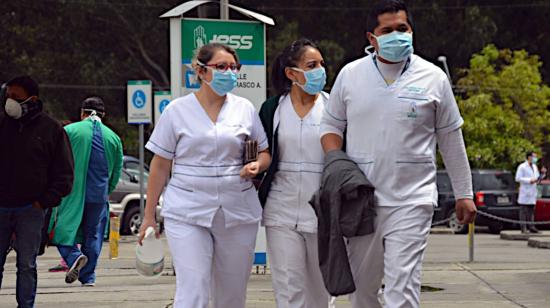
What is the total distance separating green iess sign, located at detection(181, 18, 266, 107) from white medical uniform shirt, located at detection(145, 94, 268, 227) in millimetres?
6031

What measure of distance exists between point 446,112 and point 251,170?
122cm

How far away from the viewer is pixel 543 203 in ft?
90.7

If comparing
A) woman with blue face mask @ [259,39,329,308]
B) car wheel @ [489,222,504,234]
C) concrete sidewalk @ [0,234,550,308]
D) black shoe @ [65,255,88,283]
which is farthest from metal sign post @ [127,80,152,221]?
woman with blue face mask @ [259,39,329,308]

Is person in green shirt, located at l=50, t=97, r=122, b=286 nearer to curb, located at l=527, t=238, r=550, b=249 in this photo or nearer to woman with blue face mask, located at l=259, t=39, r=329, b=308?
woman with blue face mask, located at l=259, t=39, r=329, b=308

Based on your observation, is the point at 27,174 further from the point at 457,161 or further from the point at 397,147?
the point at 457,161

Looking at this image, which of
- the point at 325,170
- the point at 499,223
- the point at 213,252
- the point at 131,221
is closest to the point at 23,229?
the point at 213,252

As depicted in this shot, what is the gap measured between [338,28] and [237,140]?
143 feet

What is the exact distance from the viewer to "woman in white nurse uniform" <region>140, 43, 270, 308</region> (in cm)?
700

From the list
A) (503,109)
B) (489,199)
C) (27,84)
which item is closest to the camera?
(27,84)

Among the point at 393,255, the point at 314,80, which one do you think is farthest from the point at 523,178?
the point at 393,255

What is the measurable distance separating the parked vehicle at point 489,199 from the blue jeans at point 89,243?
49.9 feet

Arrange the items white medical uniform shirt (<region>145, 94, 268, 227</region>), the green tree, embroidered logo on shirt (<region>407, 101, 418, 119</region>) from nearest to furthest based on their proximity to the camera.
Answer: embroidered logo on shirt (<region>407, 101, 418, 119</region>)
white medical uniform shirt (<region>145, 94, 268, 227</region>)
the green tree

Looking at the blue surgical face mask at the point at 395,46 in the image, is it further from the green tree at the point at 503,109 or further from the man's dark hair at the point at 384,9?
the green tree at the point at 503,109

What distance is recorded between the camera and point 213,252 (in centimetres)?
719
